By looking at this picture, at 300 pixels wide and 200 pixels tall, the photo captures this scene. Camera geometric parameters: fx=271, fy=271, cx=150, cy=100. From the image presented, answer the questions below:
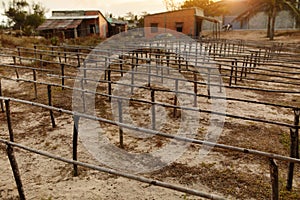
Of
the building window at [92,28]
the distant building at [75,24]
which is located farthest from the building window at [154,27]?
the building window at [92,28]

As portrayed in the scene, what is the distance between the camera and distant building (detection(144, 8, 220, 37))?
25375 millimetres

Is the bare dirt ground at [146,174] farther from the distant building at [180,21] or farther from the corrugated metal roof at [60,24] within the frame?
the distant building at [180,21]

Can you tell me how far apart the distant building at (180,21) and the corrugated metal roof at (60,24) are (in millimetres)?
7183

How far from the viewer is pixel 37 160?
3.59m

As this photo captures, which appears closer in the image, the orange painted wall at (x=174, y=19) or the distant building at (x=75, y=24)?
the distant building at (x=75, y=24)

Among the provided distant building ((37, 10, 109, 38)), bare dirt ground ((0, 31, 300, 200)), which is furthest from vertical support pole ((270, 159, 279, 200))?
distant building ((37, 10, 109, 38))

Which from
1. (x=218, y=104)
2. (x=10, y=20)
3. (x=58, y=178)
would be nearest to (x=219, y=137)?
(x=218, y=104)

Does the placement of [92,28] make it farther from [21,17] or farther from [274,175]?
[274,175]

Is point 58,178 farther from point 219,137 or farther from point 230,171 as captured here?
point 219,137

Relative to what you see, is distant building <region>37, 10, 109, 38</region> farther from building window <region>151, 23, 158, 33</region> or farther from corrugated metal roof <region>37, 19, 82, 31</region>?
building window <region>151, 23, 158, 33</region>

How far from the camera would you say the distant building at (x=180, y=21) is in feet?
83.3

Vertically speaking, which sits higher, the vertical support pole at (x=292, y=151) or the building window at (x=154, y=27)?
the building window at (x=154, y=27)

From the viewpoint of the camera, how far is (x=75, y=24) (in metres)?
23.6

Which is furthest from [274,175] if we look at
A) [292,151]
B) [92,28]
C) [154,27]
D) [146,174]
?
[154,27]
